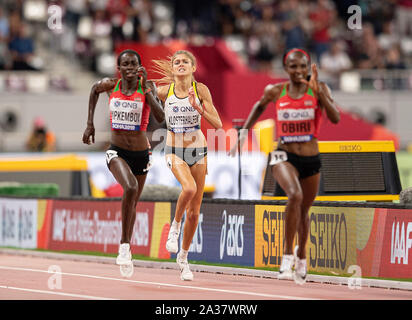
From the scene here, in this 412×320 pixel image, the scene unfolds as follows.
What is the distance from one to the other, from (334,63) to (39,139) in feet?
33.2

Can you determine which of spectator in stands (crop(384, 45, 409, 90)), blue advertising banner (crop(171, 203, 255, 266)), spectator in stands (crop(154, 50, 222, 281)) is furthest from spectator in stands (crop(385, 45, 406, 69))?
spectator in stands (crop(154, 50, 222, 281))

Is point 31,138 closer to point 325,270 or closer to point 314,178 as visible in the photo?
point 325,270

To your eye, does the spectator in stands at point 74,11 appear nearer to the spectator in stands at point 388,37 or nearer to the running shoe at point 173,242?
the spectator in stands at point 388,37

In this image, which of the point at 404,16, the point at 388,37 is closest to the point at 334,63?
the point at 388,37

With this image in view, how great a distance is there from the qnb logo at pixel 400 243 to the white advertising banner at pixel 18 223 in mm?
8970

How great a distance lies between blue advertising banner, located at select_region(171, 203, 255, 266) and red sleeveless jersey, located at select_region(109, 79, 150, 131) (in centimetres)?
332

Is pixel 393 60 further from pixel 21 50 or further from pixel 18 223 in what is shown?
pixel 18 223

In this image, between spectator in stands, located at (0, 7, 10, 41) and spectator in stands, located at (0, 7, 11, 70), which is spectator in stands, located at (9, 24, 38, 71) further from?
spectator in stands, located at (0, 7, 10, 41)

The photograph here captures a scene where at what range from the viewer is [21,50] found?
96.3 ft

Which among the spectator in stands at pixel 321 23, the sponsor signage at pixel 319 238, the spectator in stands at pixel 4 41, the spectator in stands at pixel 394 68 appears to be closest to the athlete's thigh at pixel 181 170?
the sponsor signage at pixel 319 238

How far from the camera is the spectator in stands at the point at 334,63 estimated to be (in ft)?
101

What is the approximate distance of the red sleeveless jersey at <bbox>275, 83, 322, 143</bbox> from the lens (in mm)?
10781

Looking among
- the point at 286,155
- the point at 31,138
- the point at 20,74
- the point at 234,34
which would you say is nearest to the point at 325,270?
→ the point at 286,155

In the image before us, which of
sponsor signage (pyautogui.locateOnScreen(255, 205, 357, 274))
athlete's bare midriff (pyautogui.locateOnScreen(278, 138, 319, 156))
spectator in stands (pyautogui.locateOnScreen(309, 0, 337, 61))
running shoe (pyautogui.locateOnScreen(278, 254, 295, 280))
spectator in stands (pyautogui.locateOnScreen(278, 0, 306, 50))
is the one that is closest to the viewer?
running shoe (pyautogui.locateOnScreen(278, 254, 295, 280))
